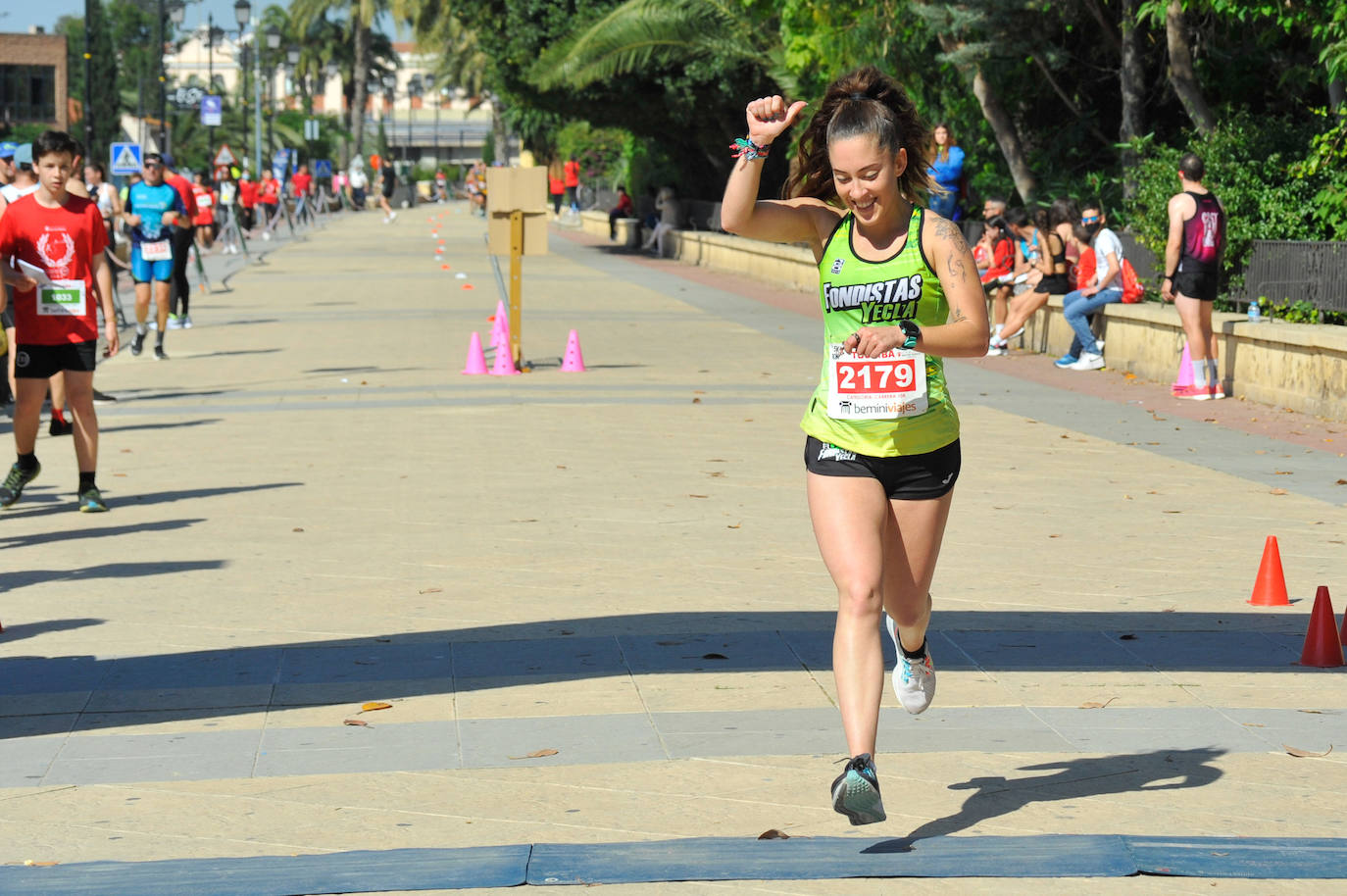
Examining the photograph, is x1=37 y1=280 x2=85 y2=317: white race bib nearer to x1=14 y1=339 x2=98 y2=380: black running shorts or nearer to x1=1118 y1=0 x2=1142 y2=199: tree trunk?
x1=14 y1=339 x2=98 y2=380: black running shorts

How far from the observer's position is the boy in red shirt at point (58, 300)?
9.34 metres

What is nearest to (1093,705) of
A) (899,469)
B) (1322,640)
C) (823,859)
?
(1322,640)

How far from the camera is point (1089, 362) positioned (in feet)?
55.1

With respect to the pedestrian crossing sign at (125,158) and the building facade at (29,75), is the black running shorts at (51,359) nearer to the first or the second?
the pedestrian crossing sign at (125,158)

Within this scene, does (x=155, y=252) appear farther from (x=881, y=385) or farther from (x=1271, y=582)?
(x=881, y=385)

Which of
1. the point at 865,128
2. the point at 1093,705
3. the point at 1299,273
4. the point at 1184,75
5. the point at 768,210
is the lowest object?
the point at 1093,705

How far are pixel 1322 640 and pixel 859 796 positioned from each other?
2669mm

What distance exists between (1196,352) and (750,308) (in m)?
10.9

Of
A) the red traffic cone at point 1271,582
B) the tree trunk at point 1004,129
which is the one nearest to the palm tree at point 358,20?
the tree trunk at point 1004,129

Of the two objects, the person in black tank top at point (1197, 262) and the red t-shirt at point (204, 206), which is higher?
the person in black tank top at point (1197, 262)

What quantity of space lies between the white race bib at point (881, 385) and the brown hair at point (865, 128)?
1.60 ft

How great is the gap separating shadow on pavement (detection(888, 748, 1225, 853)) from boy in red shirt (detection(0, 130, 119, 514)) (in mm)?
5985

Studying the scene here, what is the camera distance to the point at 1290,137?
16266mm

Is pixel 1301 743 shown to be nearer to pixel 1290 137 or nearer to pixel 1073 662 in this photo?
pixel 1073 662
